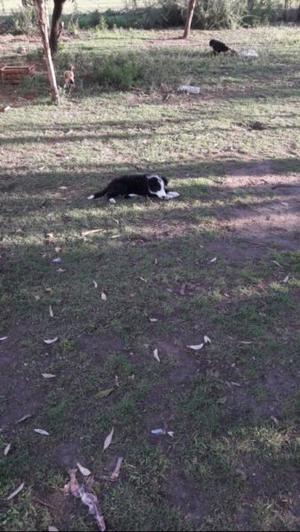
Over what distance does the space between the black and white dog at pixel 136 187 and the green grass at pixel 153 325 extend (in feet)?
0.44

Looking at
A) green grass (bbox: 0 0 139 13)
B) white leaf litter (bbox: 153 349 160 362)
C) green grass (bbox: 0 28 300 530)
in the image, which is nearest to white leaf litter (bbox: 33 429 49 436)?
green grass (bbox: 0 28 300 530)

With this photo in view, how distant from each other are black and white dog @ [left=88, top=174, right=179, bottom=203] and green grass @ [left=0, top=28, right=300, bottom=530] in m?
0.13

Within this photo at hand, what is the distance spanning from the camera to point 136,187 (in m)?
4.77

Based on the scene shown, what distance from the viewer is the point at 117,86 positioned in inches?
329

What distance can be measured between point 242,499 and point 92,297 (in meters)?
1.71

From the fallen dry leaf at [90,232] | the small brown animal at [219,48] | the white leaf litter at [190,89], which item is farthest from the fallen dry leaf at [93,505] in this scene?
the small brown animal at [219,48]

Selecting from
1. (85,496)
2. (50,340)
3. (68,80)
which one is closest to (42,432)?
(85,496)

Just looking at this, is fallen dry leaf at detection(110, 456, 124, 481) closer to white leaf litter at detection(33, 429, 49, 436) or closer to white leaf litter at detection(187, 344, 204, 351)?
white leaf litter at detection(33, 429, 49, 436)

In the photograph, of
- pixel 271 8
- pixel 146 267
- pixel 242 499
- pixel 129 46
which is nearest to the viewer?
pixel 242 499

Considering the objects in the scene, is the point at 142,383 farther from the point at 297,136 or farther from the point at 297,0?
the point at 297,0

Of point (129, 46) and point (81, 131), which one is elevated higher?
point (129, 46)

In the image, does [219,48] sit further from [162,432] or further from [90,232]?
[162,432]

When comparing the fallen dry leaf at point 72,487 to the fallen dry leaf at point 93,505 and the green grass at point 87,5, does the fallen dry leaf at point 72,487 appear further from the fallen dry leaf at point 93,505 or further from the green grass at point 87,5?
the green grass at point 87,5

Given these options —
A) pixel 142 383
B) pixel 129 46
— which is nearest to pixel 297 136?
pixel 142 383
